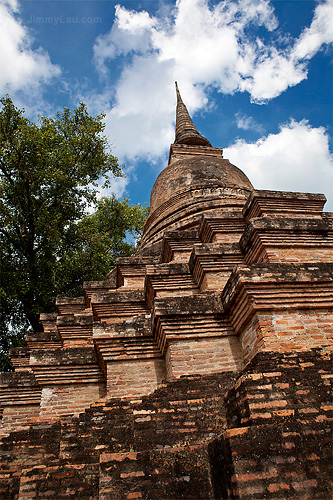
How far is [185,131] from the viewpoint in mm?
16766

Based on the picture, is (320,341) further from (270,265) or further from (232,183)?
(232,183)

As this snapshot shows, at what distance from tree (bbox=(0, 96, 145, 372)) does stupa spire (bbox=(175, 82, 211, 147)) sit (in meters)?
4.86

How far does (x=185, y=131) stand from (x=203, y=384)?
14680mm

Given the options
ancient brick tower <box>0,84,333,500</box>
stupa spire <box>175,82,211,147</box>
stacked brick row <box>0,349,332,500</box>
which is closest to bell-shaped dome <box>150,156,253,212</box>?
ancient brick tower <box>0,84,333,500</box>

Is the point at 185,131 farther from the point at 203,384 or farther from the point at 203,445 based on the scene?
the point at 203,445

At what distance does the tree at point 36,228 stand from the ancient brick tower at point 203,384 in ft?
19.4

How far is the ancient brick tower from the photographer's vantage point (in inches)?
107

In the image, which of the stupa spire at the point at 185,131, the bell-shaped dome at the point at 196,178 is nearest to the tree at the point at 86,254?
the bell-shaped dome at the point at 196,178

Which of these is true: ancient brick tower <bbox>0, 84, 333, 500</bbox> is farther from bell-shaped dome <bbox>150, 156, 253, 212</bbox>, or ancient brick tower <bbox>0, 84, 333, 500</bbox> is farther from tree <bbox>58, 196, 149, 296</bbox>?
tree <bbox>58, 196, 149, 296</bbox>

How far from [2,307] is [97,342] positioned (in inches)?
368

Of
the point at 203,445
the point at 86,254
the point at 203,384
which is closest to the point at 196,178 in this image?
the point at 86,254

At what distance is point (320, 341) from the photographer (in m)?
Answer: 3.88

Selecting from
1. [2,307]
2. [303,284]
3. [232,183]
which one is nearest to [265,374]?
[303,284]

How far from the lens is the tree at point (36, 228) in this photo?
1282 centimetres
